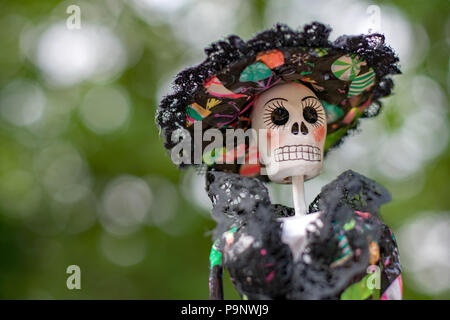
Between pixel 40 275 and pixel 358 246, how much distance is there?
5382 millimetres

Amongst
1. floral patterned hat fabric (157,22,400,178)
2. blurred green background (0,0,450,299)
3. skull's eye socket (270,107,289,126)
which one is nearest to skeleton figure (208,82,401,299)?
skull's eye socket (270,107,289,126)

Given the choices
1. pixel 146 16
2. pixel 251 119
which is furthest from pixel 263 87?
pixel 146 16

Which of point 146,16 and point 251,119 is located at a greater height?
point 146,16

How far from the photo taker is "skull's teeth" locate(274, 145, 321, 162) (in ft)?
6.77

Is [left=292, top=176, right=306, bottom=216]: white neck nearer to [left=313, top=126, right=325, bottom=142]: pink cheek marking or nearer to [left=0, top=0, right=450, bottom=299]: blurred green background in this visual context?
[left=313, top=126, right=325, bottom=142]: pink cheek marking

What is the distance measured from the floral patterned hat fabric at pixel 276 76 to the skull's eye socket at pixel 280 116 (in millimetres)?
137

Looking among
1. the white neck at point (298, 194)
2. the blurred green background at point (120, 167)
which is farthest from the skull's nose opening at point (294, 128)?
the blurred green background at point (120, 167)

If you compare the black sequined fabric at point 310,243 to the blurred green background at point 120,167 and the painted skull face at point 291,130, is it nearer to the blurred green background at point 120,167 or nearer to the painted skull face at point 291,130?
the painted skull face at point 291,130

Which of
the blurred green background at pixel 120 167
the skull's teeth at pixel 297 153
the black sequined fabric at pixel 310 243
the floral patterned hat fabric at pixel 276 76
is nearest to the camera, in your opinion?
the black sequined fabric at pixel 310 243

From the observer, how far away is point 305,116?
2.12m

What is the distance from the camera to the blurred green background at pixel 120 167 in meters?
5.69

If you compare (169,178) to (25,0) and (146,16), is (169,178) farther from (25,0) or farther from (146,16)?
(25,0)
